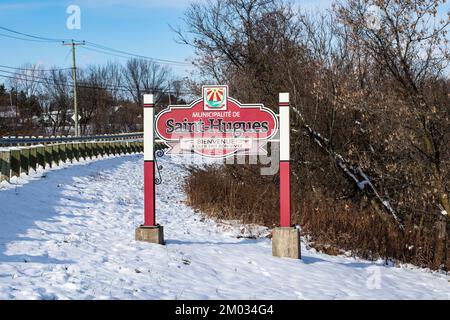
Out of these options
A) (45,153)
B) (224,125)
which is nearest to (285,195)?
(224,125)

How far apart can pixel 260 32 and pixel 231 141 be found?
1207 centimetres

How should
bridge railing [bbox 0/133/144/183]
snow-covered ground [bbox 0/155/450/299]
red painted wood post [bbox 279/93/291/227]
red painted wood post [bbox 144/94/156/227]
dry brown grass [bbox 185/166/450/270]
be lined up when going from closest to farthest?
1. snow-covered ground [bbox 0/155/450/299]
2. red painted wood post [bbox 279/93/291/227]
3. red painted wood post [bbox 144/94/156/227]
4. dry brown grass [bbox 185/166/450/270]
5. bridge railing [bbox 0/133/144/183]

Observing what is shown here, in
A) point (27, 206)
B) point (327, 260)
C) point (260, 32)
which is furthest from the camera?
point (260, 32)

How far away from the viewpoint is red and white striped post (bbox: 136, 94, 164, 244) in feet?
26.4

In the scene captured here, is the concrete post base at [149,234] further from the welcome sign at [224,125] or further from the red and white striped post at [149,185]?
the welcome sign at [224,125]

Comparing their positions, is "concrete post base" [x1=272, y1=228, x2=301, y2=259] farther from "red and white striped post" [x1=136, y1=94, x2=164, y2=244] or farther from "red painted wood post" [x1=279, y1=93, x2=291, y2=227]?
"red and white striped post" [x1=136, y1=94, x2=164, y2=244]

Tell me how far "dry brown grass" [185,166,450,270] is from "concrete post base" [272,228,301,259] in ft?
5.61

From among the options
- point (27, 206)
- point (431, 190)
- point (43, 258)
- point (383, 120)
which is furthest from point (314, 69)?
point (43, 258)

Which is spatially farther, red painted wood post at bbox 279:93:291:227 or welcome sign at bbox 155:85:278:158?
welcome sign at bbox 155:85:278:158

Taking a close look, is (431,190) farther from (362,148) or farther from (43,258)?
(43,258)

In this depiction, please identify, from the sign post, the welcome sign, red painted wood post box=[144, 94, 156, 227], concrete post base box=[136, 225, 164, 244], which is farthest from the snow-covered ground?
the welcome sign

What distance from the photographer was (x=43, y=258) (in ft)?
21.1

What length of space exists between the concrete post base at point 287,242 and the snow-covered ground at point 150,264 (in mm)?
169

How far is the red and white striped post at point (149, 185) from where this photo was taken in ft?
26.4
